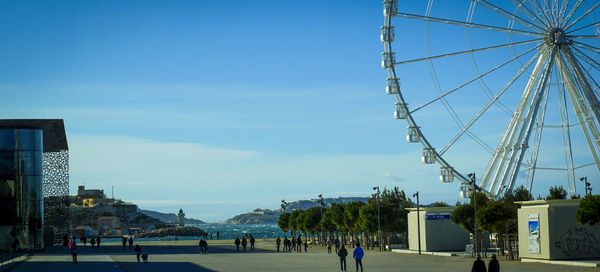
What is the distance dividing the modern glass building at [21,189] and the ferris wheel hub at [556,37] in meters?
47.2

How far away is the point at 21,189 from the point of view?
7250cm

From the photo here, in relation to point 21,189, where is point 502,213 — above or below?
below

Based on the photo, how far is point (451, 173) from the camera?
5278cm

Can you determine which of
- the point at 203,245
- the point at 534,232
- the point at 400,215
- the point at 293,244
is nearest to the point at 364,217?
the point at 400,215

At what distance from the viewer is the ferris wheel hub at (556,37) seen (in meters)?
46.8

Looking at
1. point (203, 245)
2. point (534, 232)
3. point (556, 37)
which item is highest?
point (556, 37)

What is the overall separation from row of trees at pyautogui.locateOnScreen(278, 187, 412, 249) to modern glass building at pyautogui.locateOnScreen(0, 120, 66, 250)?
91.7 ft

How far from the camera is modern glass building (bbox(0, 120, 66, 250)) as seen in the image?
7106 centimetres

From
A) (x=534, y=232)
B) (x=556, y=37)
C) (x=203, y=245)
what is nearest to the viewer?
(x=534, y=232)

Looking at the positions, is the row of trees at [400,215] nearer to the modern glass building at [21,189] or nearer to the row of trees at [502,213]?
the row of trees at [502,213]

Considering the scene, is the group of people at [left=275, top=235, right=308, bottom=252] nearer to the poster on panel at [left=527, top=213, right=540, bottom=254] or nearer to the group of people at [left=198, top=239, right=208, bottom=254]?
the group of people at [left=198, top=239, right=208, bottom=254]

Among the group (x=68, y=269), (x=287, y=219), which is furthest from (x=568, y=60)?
(x=287, y=219)

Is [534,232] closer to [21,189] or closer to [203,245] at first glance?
[203,245]

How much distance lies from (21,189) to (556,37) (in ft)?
159
